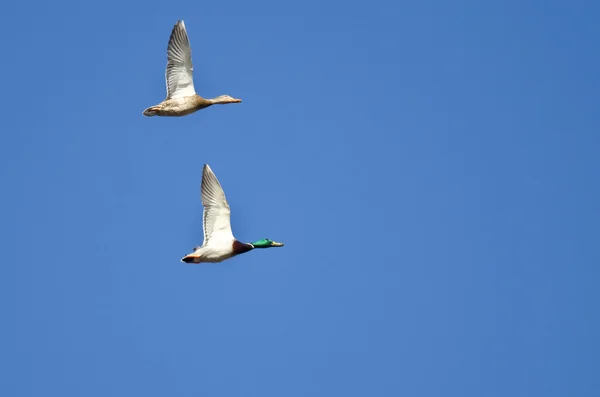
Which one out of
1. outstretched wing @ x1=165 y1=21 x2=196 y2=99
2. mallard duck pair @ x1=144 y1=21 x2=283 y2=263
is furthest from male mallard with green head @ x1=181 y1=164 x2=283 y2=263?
outstretched wing @ x1=165 y1=21 x2=196 y2=99

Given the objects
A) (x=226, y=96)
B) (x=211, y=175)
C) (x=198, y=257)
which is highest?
(x=226, y=96)

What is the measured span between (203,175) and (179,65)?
9.86 feet

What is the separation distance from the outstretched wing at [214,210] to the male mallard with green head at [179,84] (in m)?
2.38

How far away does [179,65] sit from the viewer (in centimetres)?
2508

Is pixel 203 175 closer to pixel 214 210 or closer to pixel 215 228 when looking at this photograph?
pixel 214 210

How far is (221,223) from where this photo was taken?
23688 millimetres

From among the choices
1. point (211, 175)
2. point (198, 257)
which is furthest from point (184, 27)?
point (198, 257)

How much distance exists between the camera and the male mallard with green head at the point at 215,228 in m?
23.5

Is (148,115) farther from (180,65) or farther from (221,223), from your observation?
(221,223)

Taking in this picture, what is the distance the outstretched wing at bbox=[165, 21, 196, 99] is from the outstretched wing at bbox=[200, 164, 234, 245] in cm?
264

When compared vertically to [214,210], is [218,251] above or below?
below

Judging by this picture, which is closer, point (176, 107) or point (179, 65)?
point (179, 65)

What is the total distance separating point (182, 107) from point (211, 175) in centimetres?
249

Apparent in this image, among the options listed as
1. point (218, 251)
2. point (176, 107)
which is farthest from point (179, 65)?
point (218, 251)
